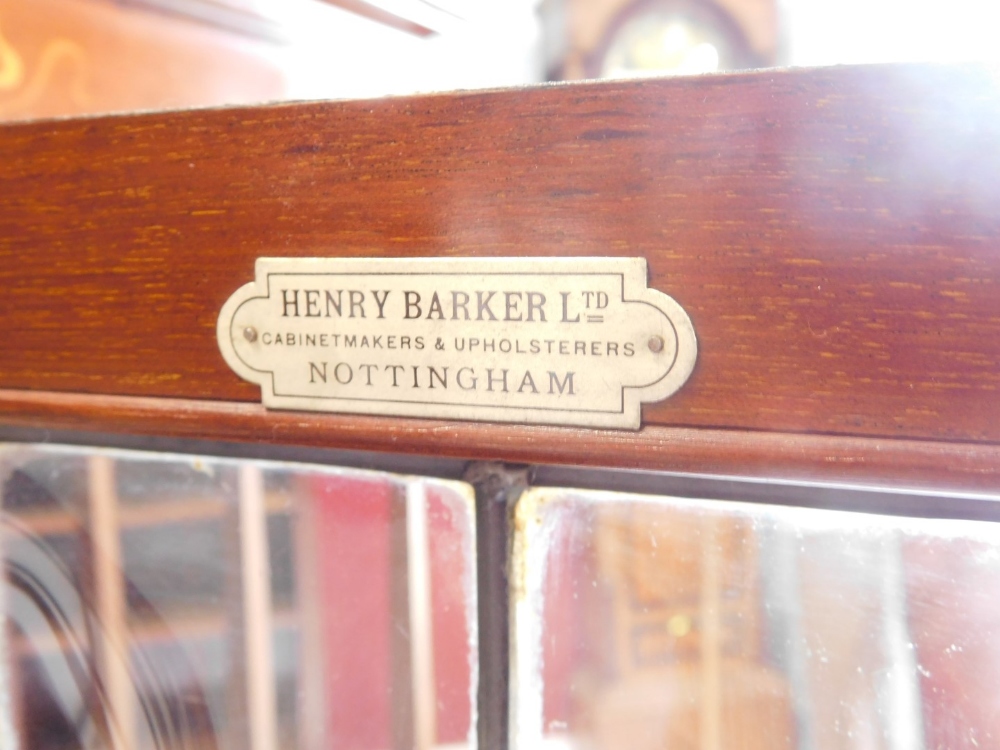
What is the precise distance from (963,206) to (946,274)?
0.09 feet

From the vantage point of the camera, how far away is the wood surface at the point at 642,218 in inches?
12.0

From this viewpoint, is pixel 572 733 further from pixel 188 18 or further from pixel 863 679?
pixel 188 18

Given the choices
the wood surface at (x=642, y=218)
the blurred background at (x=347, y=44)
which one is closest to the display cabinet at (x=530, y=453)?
the wood surface at (x=642, y=218)

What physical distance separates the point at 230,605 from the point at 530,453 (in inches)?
11.9

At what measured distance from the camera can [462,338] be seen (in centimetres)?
37

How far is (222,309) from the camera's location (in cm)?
42

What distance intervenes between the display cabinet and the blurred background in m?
0.38

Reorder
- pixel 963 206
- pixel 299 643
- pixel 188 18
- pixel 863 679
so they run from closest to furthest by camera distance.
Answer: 1. pixel 963 206
2. pixel 863 679
3. pixel 299 643
4. pixel 188 18

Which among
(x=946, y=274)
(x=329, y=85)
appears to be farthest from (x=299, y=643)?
(x=329, y=85)

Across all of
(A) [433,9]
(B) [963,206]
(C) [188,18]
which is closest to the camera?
(B) [963,206]

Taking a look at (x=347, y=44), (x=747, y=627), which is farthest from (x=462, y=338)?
(x=347, y=44)

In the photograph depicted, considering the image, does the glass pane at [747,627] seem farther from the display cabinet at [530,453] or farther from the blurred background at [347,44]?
the blurred background at [347,44]

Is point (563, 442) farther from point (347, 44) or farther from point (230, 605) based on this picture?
point (347, 44)

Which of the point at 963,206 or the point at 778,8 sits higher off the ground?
the point at 778,8
